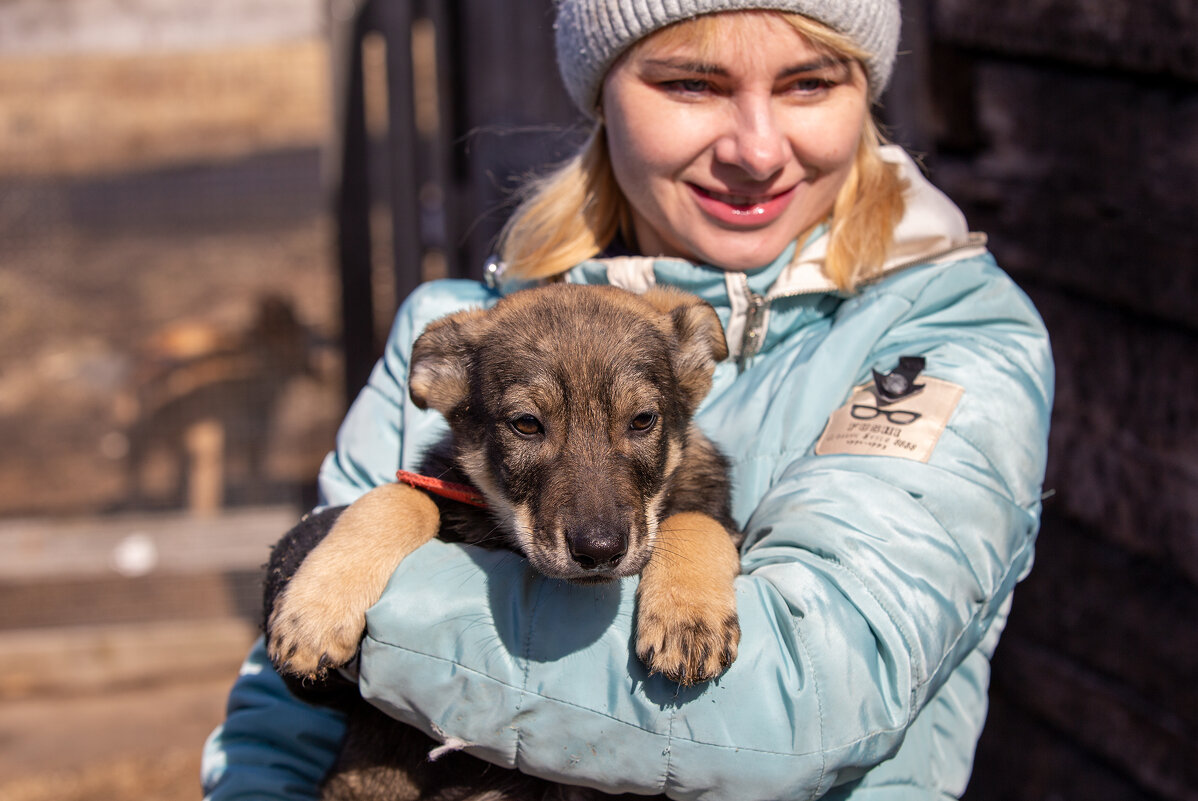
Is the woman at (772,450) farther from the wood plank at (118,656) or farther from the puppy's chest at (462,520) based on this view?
the wood plank at (118,656)

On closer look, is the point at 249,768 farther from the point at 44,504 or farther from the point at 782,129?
the point at 44,504

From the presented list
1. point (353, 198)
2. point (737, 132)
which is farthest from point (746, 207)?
point (353, 198)

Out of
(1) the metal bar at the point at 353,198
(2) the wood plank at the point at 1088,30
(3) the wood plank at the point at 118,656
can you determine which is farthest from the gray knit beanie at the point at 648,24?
(3) the wood plank at the point at 118,656

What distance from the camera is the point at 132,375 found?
706 centimetres

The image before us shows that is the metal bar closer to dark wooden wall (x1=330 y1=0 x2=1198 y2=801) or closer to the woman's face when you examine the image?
dark wooden wall (x1=330 y1=0 x2=1198 y2=801)

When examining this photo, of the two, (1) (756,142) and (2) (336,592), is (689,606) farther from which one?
(1) (756,142)

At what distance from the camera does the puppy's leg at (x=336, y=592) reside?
210 centimetres

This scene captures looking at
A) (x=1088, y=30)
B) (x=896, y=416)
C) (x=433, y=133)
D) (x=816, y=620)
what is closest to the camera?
(x=816, y=620)

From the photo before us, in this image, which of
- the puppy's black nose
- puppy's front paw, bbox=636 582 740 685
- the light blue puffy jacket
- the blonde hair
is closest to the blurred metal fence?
the blonde hair

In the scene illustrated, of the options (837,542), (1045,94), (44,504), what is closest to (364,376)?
(44,504)

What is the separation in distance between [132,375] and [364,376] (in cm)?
220

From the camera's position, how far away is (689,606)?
1.95 meters

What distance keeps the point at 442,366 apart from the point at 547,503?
58 centimetres

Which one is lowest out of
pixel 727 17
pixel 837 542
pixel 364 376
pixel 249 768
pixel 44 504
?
pixel 44 504
